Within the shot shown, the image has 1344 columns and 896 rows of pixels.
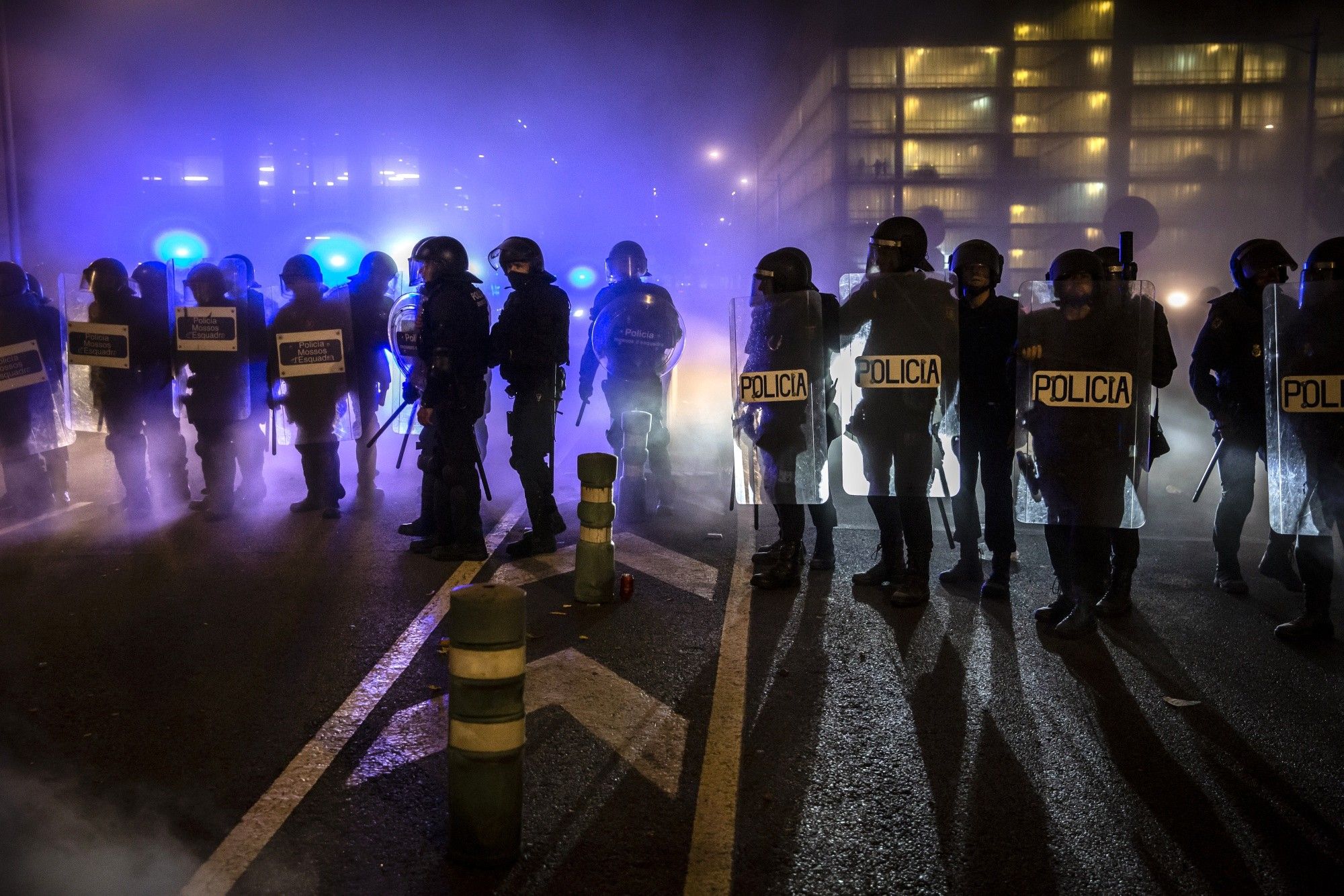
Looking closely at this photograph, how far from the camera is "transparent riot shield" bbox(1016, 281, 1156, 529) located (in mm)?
4961

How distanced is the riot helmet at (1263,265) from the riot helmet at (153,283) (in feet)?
25.7

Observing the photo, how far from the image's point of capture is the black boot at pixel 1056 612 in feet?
17.1

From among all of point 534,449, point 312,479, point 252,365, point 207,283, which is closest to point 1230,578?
point 534,449

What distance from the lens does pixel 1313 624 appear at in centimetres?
495

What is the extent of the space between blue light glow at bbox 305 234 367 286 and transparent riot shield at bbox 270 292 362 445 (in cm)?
650

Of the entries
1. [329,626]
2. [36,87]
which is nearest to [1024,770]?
[329,626]

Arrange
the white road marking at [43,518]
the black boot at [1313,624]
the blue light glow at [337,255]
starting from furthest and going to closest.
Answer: the blue light glow at [337,255] < the white road marking at [43,518] < the black boot at [1313,624]

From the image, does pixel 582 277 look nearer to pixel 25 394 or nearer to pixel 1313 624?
pixel 25 394

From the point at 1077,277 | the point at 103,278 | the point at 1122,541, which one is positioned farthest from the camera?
the point at 103,278

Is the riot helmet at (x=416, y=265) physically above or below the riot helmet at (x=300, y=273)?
below

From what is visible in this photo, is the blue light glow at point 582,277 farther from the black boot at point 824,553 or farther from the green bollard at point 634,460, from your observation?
the black boot at point 824,553

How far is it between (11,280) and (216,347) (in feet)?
5.30

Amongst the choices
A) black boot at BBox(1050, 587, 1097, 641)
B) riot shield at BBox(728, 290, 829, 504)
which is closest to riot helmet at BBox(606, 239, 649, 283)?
riot shield at BBox(728, 290, 829, 504)

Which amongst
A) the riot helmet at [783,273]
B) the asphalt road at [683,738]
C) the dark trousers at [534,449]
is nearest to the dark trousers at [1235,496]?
the asphalt road at [683,738]
